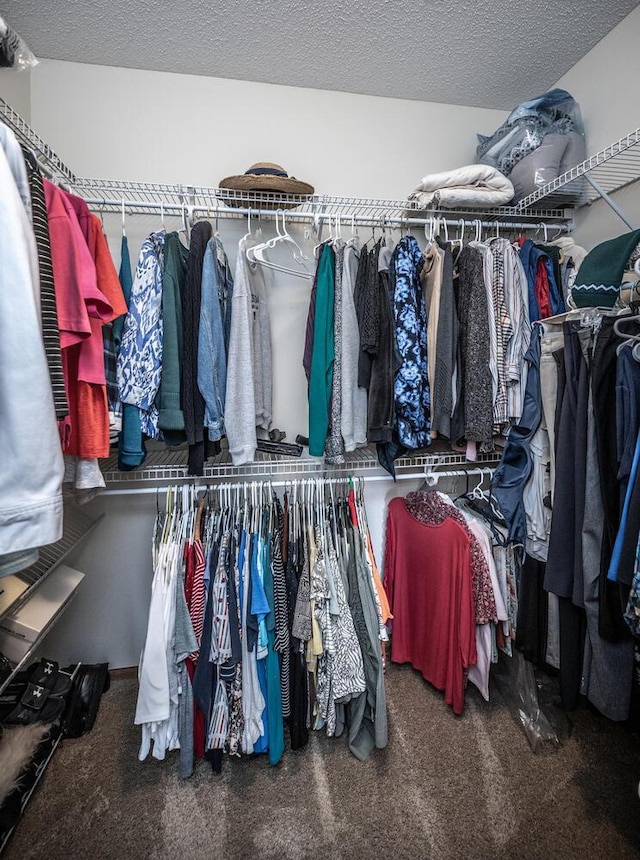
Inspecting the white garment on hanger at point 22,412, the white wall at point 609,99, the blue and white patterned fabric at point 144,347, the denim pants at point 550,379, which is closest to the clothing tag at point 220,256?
the blue and white patterned fabric at point 144,347

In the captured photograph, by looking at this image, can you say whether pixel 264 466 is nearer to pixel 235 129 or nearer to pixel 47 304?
pixel 47 304

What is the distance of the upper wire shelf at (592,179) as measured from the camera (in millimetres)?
1359

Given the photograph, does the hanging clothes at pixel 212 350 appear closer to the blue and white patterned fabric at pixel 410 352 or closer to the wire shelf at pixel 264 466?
the wire shelf at pixel 264 466

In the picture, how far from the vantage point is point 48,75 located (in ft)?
5.25

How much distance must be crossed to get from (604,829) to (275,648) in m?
1.15

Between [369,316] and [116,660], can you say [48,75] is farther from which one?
[116,660]

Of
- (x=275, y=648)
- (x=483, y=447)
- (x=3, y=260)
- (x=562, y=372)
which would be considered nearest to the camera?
(x=3, y=260)

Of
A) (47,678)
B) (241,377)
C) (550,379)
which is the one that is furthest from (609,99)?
(47,678)

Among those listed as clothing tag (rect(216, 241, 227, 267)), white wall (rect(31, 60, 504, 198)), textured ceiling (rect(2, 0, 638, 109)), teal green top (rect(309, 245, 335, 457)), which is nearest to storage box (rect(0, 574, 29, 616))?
teal green top (rect(309, 245, 335, 457))

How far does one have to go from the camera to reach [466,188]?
5.34ft

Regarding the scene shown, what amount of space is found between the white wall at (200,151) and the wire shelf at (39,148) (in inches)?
10.0

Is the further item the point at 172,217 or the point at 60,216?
the point at 172,217

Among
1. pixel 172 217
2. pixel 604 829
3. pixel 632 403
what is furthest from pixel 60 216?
pixel 604 829

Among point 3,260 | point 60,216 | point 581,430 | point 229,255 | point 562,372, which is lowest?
point 581,430
